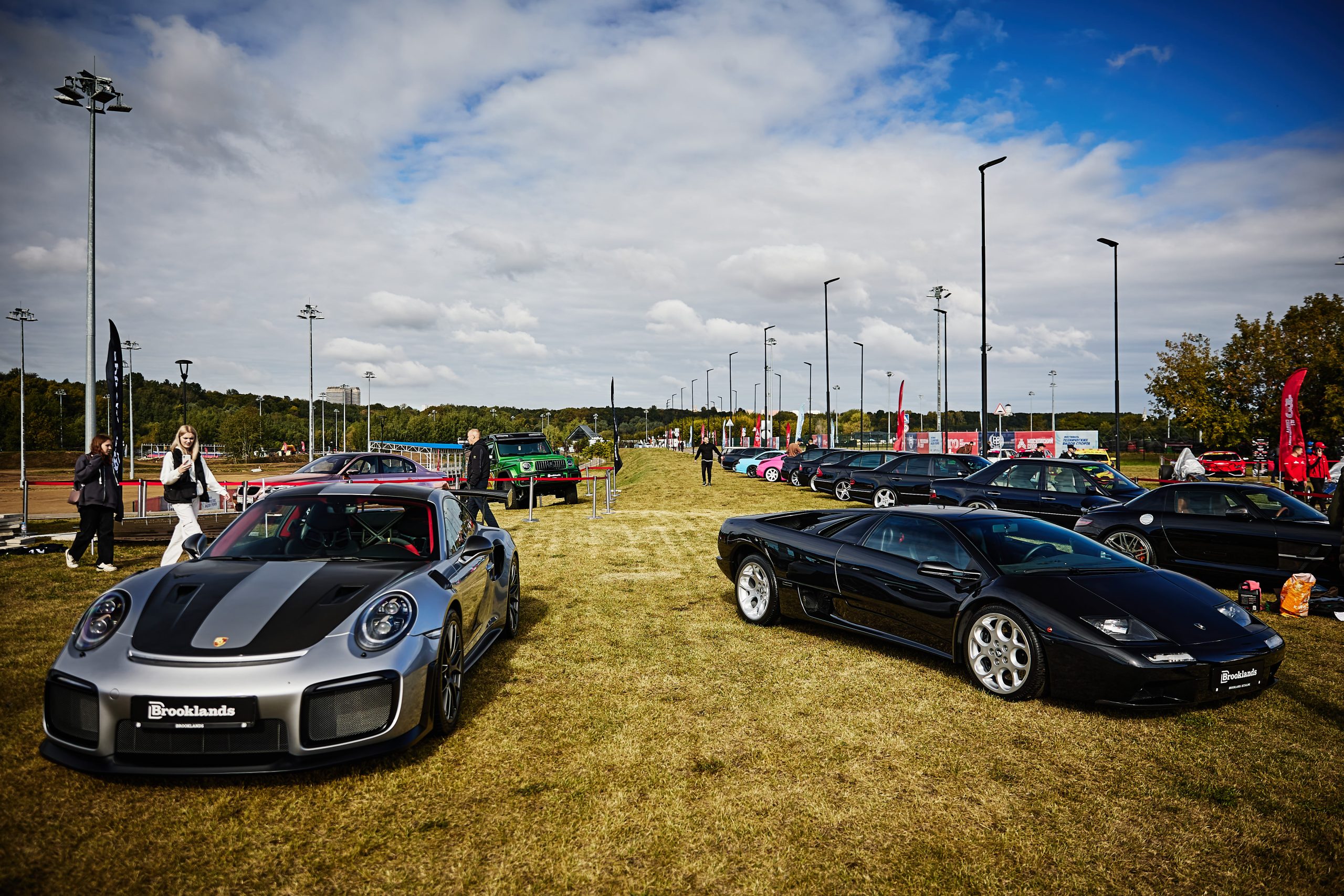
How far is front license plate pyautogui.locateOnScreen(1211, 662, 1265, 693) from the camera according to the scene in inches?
185

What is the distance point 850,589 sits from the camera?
6.23 metres

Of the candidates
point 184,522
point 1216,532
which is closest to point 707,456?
point 1216,532

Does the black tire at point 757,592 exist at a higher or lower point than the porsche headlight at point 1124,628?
lower

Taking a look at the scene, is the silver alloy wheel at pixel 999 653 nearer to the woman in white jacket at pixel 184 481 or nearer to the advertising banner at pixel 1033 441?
the woman in white jacket at pixel 184 481

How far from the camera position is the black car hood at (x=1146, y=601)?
4.84 metres

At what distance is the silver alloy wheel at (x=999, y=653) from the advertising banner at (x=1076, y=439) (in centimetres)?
4765

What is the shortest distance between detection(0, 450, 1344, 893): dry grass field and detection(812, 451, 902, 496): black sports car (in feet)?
55.1

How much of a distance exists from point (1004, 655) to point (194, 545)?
5.48 meters

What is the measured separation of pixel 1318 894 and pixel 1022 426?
162 meters

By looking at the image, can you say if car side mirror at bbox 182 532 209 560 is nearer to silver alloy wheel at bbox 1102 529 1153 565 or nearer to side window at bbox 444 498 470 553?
side window at bbox 444 498 470 553

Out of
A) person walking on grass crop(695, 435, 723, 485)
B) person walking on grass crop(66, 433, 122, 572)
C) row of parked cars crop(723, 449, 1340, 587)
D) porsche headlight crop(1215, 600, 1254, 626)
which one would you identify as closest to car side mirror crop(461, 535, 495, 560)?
row of parked cars crop(723, 449, 1340, 587)

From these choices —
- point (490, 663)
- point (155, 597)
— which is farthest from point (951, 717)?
point (155, 597)

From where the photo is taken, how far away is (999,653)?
5.25m

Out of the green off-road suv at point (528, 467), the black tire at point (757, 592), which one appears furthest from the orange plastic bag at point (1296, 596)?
the green off-road suv at point (528, 467)
